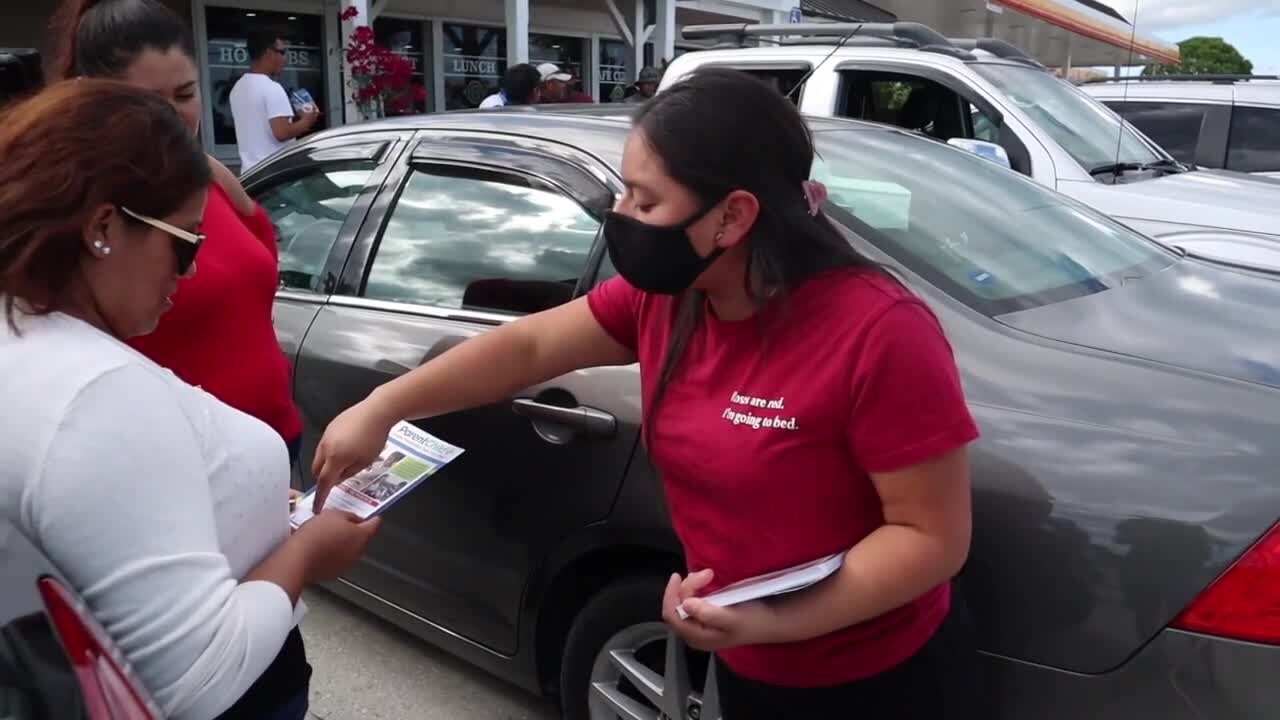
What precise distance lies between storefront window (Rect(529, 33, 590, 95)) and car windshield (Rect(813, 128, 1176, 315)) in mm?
14401

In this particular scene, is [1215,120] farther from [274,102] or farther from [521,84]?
[274,102]

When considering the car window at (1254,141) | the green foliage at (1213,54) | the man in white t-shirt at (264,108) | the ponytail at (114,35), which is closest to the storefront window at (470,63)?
the man in white t-shirt at (264,108)

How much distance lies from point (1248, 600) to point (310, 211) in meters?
2.86

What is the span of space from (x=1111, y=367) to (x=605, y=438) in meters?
1.00

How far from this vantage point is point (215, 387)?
2.10 metres

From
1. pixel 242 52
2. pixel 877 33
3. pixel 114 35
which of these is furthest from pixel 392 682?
pixel 242 52

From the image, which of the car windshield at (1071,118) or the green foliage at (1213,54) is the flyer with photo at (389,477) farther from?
the green foliage at (1213,54)

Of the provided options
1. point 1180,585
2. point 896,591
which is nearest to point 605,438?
point 896,591

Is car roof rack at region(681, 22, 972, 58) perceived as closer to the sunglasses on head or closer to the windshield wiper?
the windshield wiper

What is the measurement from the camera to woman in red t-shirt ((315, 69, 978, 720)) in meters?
1.37

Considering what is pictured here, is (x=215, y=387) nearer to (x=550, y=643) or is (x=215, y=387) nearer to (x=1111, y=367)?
(x=550, y=643)

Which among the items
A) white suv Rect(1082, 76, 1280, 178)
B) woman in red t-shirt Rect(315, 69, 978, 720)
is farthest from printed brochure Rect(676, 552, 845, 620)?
white suv Rect(1082, 76, 1280, 178)

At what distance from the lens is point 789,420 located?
1.41 m

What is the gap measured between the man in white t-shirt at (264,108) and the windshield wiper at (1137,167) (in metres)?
4.41
